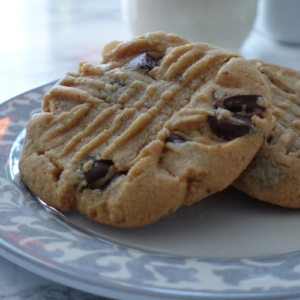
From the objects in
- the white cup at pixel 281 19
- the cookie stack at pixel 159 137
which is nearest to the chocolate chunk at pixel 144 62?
the cookie stack at pixel 159 137

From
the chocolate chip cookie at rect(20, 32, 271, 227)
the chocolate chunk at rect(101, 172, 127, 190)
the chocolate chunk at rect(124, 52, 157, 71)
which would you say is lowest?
the chocolate chunk at rect(101, 172, 127, 190)

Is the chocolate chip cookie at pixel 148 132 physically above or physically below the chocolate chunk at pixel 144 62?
below

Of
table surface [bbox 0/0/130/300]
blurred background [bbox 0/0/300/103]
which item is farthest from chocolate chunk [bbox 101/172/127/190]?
blurred background [bbox 0/0/300/103]

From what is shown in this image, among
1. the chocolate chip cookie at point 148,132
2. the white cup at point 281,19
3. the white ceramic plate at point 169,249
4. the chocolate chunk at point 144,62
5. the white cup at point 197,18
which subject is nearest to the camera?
the white ceramic plate at point 169,249

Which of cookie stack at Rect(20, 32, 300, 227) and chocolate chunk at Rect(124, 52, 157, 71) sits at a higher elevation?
chocolate chunk at Rect(124, 52, 157, 71)

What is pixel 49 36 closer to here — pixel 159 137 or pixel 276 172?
pixel 159 137

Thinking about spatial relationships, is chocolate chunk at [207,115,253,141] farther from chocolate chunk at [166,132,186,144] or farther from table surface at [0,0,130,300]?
table surface at [0,0,130,300]

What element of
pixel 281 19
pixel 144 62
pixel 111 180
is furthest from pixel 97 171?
pixel 281 19

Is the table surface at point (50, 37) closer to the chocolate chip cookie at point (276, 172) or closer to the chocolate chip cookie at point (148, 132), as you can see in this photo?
the chocolate chip cookie at point (148, 132)

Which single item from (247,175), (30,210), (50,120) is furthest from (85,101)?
(247,175)
